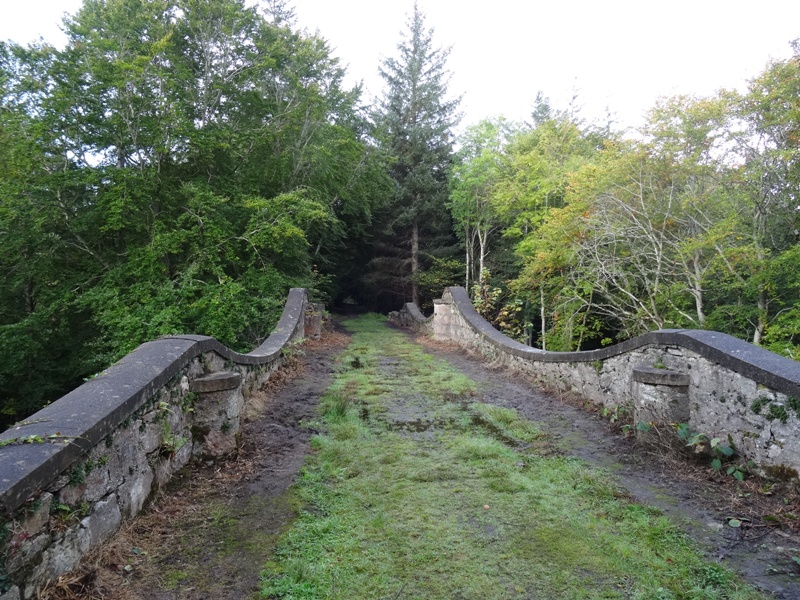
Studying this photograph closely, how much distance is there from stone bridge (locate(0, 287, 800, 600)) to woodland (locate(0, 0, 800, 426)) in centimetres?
324

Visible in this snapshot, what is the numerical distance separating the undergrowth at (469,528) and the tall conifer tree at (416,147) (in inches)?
641

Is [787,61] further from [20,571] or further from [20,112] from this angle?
[20,112]

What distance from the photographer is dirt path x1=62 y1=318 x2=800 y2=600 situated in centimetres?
231

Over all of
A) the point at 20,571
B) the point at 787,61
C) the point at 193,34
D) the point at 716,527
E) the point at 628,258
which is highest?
the point at 193,34

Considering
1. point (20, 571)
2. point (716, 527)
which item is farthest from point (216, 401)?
point (716, 527)

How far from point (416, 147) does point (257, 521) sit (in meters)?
20.2

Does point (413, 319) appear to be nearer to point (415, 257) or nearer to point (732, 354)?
point (415, 257)

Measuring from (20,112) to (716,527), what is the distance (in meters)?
13.4

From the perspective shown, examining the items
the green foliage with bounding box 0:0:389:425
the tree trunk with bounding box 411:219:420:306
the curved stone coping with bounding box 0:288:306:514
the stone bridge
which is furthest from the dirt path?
the tree trunk with bounding box 411:219:420:306

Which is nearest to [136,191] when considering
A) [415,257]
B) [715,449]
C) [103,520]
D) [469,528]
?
[103,520]

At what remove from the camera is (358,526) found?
2.84 meters

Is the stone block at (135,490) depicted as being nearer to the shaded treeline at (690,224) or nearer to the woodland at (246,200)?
the woodland at (246,200)

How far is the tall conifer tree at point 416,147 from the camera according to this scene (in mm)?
20891

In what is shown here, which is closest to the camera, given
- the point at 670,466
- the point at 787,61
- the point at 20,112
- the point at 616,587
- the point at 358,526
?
the point at 616,587
